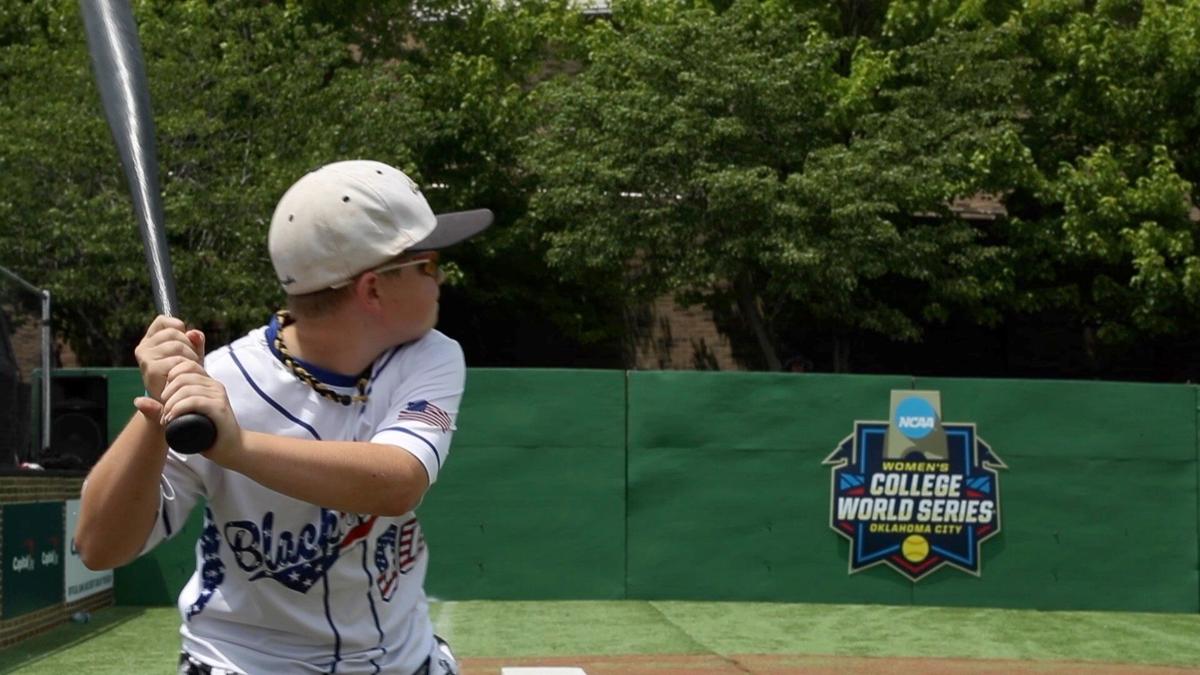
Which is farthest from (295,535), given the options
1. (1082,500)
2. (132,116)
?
(1082,500)

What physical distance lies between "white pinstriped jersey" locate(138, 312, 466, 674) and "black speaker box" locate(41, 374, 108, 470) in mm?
11306

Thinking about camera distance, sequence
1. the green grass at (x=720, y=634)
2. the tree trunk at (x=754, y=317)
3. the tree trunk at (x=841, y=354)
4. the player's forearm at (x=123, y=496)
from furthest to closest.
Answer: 1. the tree trunk at (x=841, y=354)
2. the tree trunk at (x=754, y=317)
3. the green grass at (x=720, y=634)
4. the player's forearm at (x=123, y=496)

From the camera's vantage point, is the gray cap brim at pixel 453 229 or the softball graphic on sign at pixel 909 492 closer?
the gray cap brim at pixel 453 229

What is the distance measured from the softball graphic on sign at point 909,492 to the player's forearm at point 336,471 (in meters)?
12.1

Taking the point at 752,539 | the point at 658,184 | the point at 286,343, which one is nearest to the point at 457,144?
the point at 658,184

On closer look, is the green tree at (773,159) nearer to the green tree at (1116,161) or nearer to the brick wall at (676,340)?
the green tree at (1116,161)

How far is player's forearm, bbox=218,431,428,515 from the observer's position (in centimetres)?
252

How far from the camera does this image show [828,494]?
14500mm

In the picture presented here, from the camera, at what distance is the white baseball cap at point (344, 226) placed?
273cm

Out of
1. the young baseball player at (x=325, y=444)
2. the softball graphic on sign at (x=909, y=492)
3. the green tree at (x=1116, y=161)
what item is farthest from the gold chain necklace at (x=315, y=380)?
A: the green tree at (x=1116, y=161)

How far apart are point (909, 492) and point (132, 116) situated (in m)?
11.7

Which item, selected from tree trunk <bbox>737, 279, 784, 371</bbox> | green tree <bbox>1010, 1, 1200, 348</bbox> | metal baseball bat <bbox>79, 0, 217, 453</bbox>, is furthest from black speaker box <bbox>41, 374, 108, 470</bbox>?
green tree <bbox>1010, 1, 1200, 348</bbox>

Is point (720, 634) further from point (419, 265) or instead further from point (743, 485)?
point (419, 265)

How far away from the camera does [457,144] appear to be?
94.0 ft
